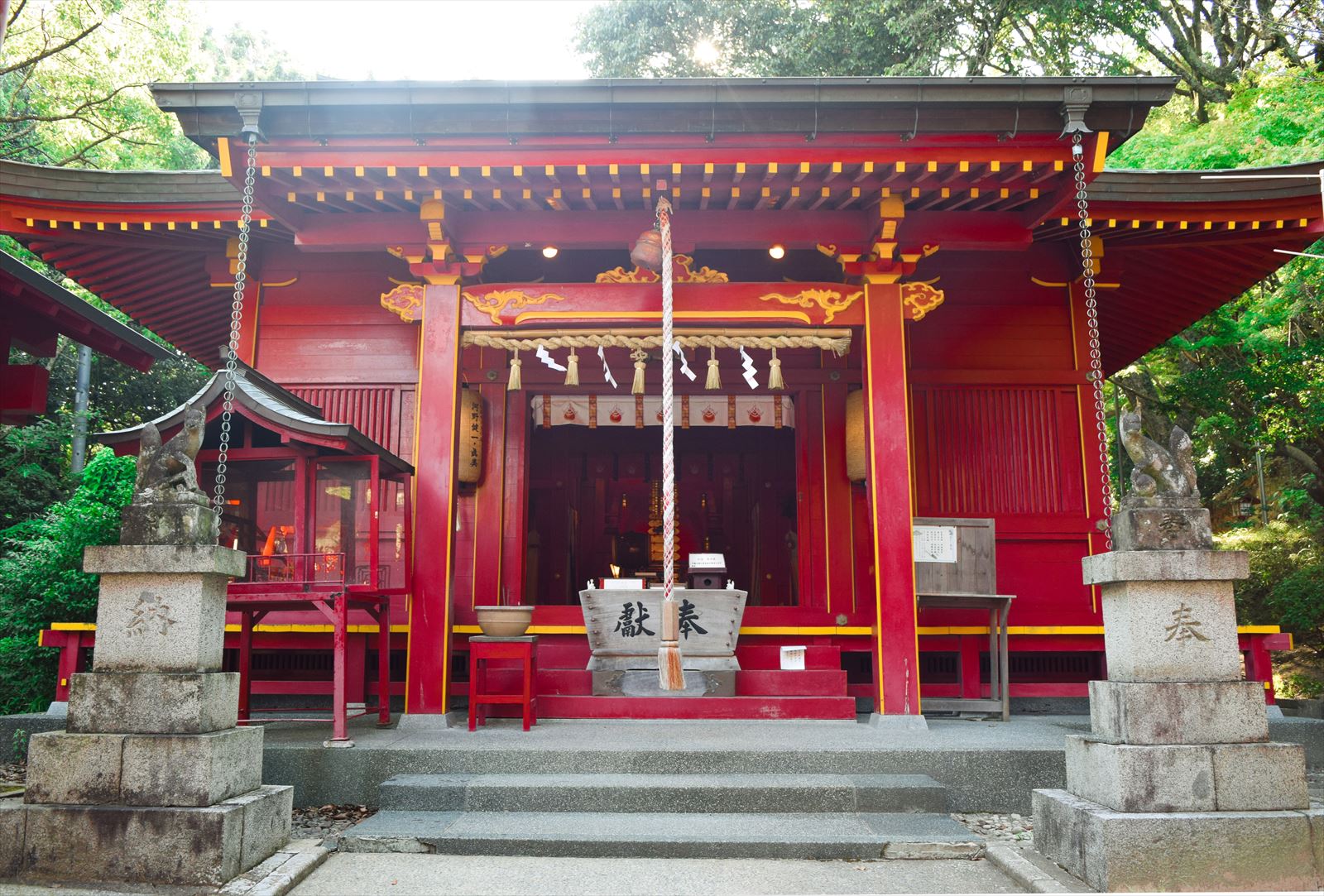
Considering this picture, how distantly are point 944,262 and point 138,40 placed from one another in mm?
13101

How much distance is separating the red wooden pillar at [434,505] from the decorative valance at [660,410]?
8.49 feet

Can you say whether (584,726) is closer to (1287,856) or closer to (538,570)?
(1287,856)

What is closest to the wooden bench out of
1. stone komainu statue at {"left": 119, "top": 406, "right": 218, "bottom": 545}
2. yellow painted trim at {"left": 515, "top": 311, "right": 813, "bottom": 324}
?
yellow painted trim at {"left": 515, "top": 311, "right": 813, "bottom": 324}

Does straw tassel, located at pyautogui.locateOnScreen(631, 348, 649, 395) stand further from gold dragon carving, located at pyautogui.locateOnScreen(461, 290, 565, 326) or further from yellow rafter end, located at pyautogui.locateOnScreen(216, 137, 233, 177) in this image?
yellow rafter end, located at pyautogui.locateOnScreen(216, 137, 233, 177)

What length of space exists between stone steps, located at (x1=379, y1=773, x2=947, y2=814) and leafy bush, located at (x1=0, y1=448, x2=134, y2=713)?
4953 millimetres

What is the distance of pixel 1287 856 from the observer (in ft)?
12.8

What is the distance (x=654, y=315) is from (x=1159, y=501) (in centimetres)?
412

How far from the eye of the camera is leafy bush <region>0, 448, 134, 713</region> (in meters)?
8.55

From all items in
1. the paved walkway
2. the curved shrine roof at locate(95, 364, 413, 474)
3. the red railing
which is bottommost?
the paved walkway

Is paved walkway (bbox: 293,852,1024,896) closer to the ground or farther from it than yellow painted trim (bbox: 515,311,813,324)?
closer to the ground

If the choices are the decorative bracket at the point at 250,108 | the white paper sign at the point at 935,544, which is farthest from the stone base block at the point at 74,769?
the white paper sign at the point at 935,544

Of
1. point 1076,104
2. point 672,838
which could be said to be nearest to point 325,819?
point 672,838

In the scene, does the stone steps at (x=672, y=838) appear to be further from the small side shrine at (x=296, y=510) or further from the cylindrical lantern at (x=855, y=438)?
the cylindrical lantern at (x=855, y=438)

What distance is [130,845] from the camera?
410 centimetres
